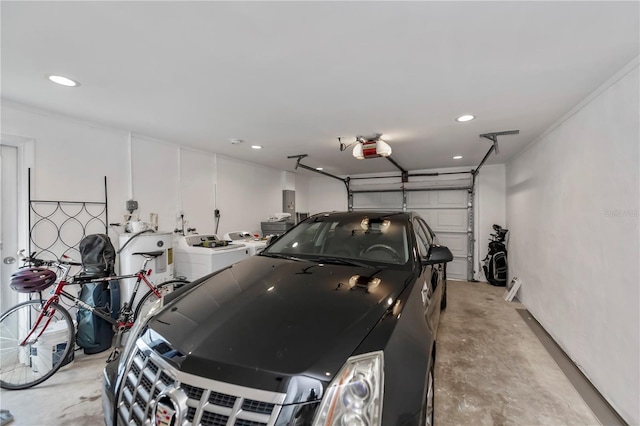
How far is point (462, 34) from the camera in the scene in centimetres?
146

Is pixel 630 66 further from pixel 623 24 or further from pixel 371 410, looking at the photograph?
pixel 371 410

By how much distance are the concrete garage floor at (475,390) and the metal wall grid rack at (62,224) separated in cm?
112

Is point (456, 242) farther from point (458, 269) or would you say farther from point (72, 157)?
point (72, 157)

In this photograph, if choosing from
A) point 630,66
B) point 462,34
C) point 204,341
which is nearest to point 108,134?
point 204,341

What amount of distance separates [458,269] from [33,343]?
6.82 m

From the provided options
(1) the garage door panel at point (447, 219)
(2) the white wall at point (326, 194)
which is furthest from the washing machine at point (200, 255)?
(1) the garage door panel at point (447, 219)

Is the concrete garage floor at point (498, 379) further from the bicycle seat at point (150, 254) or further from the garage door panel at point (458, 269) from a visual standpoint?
the bicycle seat at point (150, 254)

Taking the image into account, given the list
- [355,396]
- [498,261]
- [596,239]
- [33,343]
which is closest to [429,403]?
[355,396]

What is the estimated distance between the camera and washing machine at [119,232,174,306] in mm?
2906

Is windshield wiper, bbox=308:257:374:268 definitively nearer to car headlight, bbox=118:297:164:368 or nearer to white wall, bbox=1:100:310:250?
car headlight, bbox=118:297:164:368

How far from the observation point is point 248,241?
4473 millimetres

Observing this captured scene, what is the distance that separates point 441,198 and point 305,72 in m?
5.23

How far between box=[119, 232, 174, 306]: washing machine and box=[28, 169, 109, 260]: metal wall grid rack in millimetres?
335

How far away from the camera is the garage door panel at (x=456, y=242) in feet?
19.4
